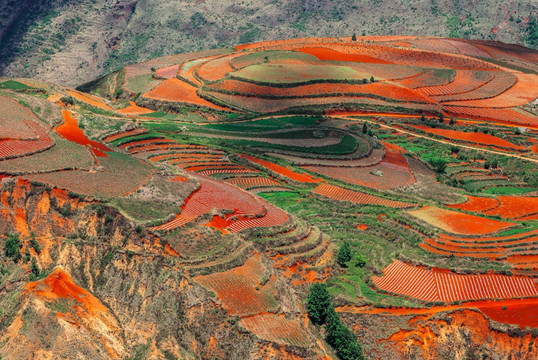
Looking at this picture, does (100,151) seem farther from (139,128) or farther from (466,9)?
(466,9)

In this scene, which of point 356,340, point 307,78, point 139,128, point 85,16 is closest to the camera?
point 356,340

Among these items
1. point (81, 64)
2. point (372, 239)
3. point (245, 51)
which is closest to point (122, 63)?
point (81, 64)

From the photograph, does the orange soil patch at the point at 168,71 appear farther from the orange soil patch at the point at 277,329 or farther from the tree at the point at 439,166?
the orange soil patch at the point at 277,329

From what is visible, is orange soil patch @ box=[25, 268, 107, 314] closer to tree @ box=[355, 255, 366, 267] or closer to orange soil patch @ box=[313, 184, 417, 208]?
tree @ box=[355, 255, 366, 267]

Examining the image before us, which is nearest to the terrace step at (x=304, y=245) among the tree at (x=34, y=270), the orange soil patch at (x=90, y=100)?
the tree at (x=34, y=270)

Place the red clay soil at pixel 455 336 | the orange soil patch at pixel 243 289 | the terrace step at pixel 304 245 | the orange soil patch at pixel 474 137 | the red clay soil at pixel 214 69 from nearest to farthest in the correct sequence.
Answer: the orange soil patch at pixel 243 289 < the red clay soil at pixel 455 336 < the terrace step at pixel 304 245 < the orange soil patch at pixel 474 137 < the red clay soil at pixel 214 69

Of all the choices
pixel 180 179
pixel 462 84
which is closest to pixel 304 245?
pixel 180 179
